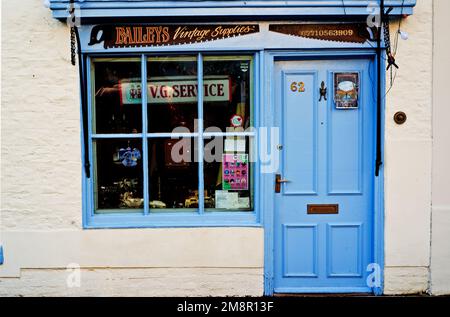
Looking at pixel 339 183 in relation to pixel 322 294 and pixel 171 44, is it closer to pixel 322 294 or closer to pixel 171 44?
pixel 322 294

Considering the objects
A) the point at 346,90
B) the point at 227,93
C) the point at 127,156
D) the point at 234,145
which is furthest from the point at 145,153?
the point at 346,90

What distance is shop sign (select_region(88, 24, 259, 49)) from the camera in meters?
4.94

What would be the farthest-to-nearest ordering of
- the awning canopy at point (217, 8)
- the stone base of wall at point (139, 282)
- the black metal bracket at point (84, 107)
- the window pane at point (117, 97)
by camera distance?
the window pane at point (117, 97) → the stone base of wall at point (139, 282) → the black metal bracket at point (84, 107) → the awning canopy at point (217, 8)

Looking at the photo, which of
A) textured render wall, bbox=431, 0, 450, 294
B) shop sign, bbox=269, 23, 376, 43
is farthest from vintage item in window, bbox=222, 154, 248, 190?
textured render wall, bbox=431, 0, 450, 294

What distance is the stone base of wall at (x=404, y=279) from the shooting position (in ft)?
16.4

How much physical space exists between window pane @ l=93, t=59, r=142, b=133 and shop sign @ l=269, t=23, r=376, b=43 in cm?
157

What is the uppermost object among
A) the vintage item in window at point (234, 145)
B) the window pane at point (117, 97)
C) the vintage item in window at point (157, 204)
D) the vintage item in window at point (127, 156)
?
the window pane at point (117, 97)

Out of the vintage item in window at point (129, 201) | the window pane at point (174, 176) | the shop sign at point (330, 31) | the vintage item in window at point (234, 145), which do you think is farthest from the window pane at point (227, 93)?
the vintage item in window at point (129, 201)

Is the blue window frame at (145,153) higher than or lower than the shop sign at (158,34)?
lower

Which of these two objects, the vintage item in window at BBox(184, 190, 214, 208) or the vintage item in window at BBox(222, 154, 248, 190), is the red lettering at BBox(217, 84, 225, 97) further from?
the vintage item in window at BBox(184, 190, 214, 208)

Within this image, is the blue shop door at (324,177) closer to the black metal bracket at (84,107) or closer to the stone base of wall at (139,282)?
the stone base of wall at (139,282)

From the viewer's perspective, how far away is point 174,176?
5191mm

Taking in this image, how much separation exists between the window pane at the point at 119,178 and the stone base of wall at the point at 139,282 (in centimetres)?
71
